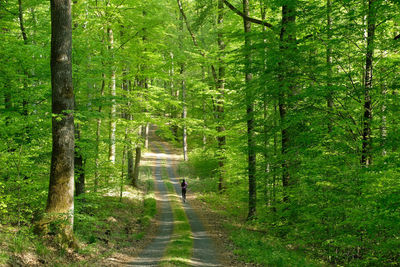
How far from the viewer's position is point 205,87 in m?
19.1

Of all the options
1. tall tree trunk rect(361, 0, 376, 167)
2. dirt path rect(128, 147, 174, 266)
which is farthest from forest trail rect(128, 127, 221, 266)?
tall tree trunk rect(361, 0, 376, 167)

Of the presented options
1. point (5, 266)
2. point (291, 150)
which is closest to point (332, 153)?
point (291, 150)

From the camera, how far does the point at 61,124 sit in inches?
310

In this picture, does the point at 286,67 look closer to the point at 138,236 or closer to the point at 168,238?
the point at 168,238

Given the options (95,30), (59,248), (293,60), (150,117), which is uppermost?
(95,30)

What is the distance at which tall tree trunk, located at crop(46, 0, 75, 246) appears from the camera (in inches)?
306

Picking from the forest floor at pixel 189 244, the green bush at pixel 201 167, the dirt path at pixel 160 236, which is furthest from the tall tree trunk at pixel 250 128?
the green bush at pixel 201 167

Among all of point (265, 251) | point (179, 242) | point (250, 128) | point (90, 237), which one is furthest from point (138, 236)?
point (250, 128)

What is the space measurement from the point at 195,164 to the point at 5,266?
26.2 metres

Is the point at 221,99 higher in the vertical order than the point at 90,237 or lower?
higher

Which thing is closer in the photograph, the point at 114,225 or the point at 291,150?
the point at 291,150

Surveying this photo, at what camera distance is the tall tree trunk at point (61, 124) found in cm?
778

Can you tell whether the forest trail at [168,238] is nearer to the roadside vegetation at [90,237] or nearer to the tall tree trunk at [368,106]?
the roadside vegetation at [90,237]

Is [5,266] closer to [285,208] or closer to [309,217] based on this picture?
[309,217]
